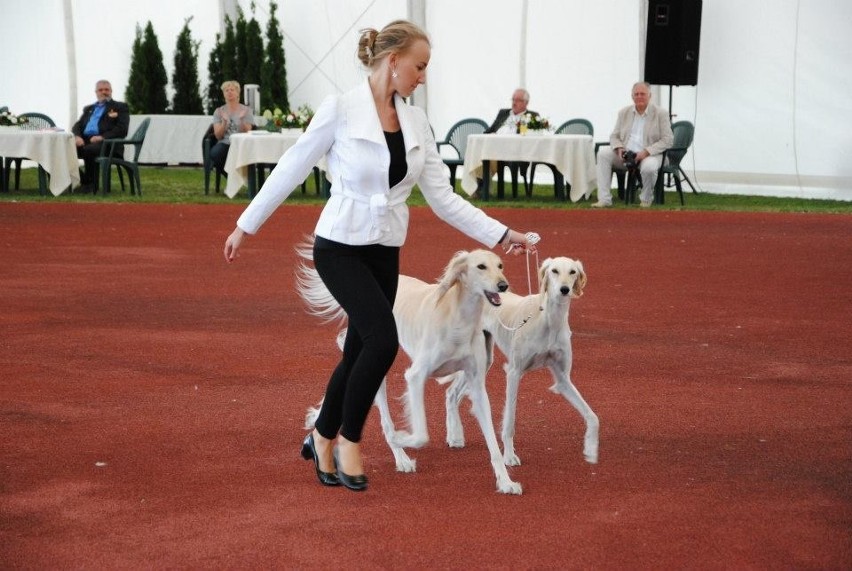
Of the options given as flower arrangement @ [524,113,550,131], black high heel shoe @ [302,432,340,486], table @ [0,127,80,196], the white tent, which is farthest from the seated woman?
black high heel shoe @ [302,432,340,486]

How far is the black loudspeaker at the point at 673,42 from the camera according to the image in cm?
2020

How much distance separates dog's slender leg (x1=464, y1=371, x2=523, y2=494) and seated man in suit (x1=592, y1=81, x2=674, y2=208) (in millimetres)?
13165

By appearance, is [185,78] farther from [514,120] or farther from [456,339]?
[456,339]

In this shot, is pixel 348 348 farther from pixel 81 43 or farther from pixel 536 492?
pixel 81 43

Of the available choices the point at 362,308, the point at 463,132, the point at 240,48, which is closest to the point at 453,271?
the point at 362,308

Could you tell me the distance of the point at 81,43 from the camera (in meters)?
26.7

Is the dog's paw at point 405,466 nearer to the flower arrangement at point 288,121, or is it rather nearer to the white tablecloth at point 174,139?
the flower arrangement at point 288,121

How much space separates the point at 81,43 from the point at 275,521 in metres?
23.8

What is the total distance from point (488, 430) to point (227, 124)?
51.0 feet

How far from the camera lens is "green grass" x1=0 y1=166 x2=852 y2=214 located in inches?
727

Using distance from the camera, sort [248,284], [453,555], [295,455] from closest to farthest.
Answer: [453,555] → [295,455] → [248,284]

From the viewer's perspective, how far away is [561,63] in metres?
22.8

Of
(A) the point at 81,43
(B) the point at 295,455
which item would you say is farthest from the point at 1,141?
(B) the point at 295,455

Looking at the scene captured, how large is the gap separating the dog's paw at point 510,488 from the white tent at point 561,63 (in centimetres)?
1656
